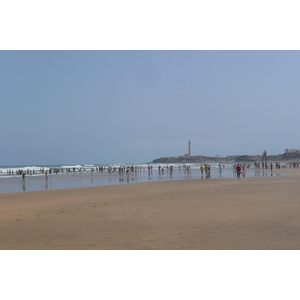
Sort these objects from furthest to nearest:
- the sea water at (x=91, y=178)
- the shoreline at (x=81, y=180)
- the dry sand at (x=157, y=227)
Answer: the sea water at (x=91, y=178) → the shoreline at (x=81, y=180) → the dry sand at (x=157, y=227)

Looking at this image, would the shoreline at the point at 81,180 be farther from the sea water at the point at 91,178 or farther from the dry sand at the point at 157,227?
the dry sand at the point at 157,227

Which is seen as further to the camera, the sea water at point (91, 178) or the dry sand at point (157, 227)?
the sea water at point (91, 178)

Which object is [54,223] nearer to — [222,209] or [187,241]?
[187,241]

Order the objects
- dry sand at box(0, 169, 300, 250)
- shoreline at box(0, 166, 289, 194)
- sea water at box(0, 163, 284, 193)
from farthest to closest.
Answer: sea water at box(0, 163, 284, 193) → shoreline at box(0, 166, 289, 194) → dry sand at box(0, 169, 300, 250)

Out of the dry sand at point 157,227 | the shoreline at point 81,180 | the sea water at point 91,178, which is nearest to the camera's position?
the dry sand at point 157,227

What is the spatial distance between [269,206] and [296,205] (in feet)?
3.26

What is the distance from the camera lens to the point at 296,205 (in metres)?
11.6

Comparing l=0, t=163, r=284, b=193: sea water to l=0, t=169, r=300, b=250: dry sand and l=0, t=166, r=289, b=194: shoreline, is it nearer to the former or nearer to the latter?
l=0, t=166, r=289, b=194: shoreline

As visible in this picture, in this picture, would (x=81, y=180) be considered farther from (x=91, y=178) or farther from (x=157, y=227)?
(x=157, y=227)

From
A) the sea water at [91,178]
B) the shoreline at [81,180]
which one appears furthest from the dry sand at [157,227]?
the sea water at [91,178]

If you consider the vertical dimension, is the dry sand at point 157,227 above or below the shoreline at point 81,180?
above

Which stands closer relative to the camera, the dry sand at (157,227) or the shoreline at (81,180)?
the dry sand at (157,227)

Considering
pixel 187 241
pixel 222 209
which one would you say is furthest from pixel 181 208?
pixel 187 241

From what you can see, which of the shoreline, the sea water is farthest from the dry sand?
the sea water
